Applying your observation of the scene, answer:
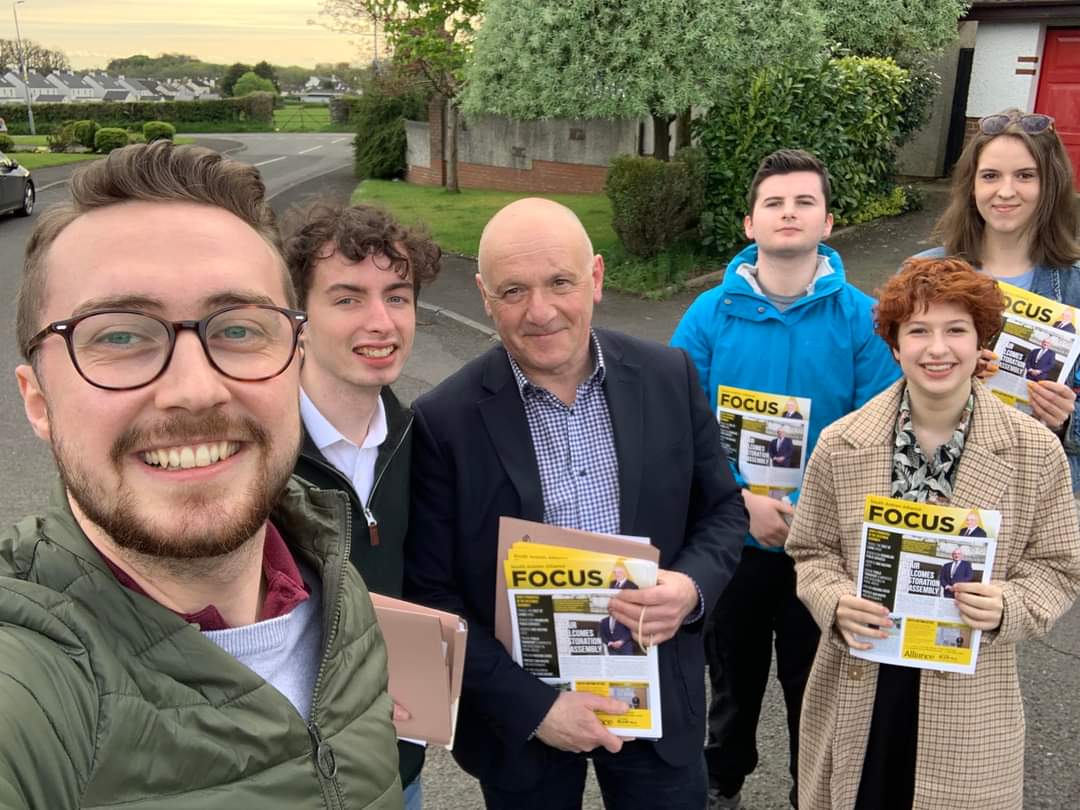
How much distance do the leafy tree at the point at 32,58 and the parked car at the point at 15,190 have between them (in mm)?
54873

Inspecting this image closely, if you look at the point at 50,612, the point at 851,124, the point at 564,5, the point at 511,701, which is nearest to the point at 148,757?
the point at 50,612

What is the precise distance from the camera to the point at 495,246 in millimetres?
2254

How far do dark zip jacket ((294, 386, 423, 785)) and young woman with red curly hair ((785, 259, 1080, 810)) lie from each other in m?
1.22

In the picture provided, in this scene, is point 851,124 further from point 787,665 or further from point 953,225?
point 787,665

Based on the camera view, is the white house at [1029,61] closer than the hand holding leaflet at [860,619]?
No

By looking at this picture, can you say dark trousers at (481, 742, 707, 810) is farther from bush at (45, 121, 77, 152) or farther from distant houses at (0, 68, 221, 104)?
distant houses at (0, 68, 221, 104)

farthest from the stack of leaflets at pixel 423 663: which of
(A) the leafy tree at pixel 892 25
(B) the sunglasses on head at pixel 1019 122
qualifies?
(A) the leafy tree at pixel 892 25

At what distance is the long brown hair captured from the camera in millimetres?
3045

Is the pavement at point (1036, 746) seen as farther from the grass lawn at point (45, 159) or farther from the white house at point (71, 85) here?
the white house at point (71, 85)

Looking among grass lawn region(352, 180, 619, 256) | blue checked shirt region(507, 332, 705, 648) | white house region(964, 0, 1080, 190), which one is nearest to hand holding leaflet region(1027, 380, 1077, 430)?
blue checked shirt region(507, 332, 705, 648)

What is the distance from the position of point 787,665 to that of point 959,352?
133 cm

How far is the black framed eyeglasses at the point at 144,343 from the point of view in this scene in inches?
47.5

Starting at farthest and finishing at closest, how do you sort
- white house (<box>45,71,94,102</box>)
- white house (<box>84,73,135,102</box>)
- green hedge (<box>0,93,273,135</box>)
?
white house (<box>45,71,94,102</box>)
white house (<box>84,73,135,102</box>)
green hedge (<box>0,93,273,135</box>)

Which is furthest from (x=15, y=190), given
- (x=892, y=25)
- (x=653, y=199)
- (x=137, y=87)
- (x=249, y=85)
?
(x=137, y=87)
